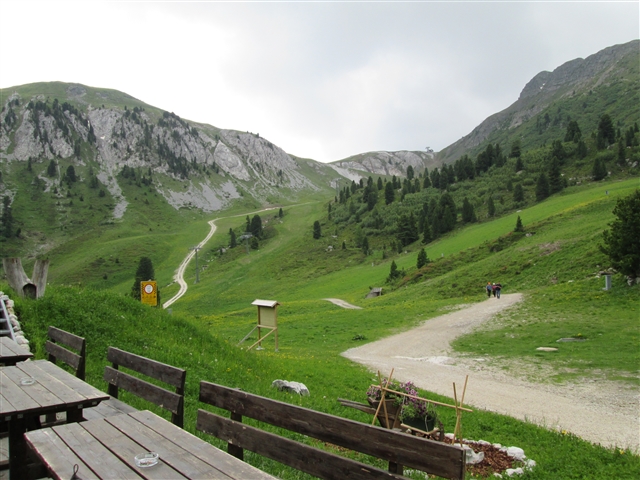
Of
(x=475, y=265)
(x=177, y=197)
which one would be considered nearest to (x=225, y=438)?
(x=475, y=265)

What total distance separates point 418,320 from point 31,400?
28.3 m

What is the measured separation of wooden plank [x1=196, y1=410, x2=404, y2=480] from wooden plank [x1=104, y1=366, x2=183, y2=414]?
0.63m

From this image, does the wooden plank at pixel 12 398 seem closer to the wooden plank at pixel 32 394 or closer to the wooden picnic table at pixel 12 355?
the wooden plank at pixel 32 394

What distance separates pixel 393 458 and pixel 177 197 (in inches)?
7634

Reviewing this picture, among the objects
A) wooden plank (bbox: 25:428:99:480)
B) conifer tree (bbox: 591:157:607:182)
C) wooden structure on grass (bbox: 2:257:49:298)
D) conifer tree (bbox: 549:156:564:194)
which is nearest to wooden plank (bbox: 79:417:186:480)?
wooden plank (bbox: 25:428:99:480)

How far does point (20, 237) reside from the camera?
415ft

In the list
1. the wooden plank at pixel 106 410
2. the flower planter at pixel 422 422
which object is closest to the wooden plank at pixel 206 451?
the wooden plank at pixel 106 410

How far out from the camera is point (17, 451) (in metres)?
4.77

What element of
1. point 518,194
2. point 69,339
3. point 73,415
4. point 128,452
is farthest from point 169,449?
point 518,194

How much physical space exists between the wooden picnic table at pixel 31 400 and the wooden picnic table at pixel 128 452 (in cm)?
51

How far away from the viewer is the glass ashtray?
358 cm

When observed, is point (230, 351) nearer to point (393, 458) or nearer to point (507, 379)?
point (507, 379)

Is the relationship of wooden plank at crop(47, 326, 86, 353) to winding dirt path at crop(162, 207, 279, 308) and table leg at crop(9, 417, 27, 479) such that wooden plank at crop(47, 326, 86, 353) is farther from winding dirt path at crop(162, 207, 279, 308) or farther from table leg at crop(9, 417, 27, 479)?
winding dirt path at crop(162, 207, 279, 308)

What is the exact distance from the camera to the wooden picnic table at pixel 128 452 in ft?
11.3
